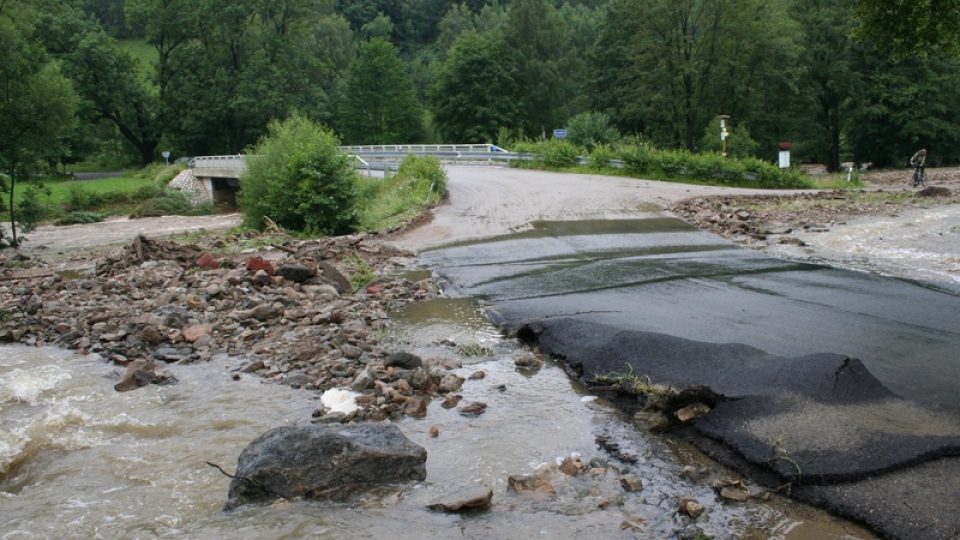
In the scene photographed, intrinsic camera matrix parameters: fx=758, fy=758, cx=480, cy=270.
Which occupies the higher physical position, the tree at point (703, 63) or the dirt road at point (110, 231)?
the tree at point (703, 63)

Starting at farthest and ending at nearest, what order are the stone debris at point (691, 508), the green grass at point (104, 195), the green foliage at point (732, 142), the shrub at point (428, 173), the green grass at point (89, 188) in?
the green grass at point (89, 188) < the green grass at point (104, 195) < the green foliage at point (732, 142) < the shrub at point (428, 173) < the stone debris at point (691, 508)

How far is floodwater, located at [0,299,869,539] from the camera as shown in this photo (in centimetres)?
586

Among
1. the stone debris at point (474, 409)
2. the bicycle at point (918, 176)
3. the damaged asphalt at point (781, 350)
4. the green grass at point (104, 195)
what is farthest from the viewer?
the green grass at point (104, 195)

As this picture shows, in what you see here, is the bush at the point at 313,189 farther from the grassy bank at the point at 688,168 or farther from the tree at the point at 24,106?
the grassy bank at the point at 688,168

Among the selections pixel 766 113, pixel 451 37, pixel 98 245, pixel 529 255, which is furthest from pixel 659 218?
pixel 451 37

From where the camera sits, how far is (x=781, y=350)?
925 centimetres

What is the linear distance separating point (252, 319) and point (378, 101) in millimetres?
71068

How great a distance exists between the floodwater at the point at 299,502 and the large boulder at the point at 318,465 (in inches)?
5.9

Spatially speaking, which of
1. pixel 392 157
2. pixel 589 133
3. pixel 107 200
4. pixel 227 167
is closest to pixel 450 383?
pixel 589 133

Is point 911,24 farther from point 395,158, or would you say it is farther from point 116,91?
point 116,91

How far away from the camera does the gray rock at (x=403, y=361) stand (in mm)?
9555

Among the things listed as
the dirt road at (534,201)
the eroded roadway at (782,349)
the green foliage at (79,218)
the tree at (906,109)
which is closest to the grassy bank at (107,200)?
the green foliage at (79,218)

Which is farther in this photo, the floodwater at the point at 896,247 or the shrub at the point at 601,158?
the shrub at the point at 601,158

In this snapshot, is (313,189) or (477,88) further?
(477,88)
